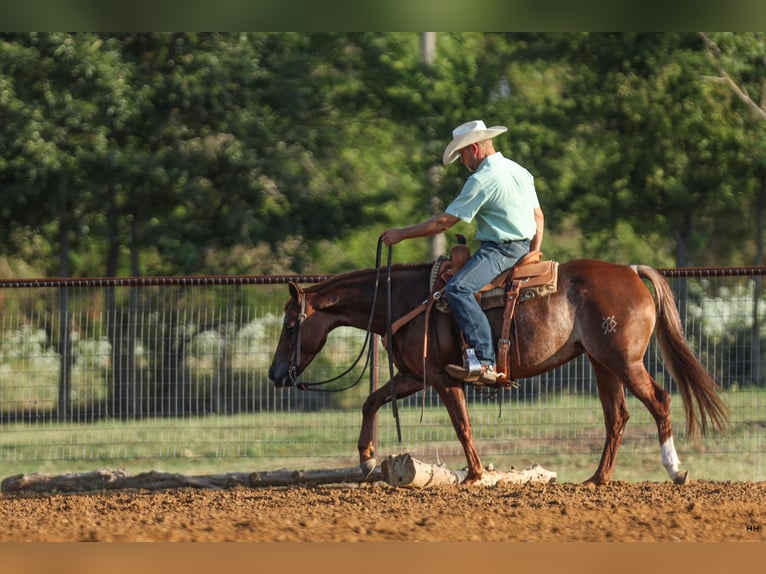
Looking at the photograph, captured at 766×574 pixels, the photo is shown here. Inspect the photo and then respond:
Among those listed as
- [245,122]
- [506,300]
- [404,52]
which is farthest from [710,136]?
[506,300]

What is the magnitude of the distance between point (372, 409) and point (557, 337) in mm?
1657

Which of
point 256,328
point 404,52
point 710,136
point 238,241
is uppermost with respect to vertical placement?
point 404,52

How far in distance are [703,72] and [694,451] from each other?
954cm

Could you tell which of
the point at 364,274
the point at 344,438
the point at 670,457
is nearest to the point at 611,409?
the point at 670,457

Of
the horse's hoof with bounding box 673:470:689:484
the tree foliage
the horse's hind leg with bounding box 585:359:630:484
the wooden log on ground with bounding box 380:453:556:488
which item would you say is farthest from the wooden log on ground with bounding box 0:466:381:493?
the tree foliage

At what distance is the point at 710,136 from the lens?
1992cm

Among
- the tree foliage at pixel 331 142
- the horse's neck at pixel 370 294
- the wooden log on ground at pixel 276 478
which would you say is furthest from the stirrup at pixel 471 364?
the tree foliage at pixel 331 142

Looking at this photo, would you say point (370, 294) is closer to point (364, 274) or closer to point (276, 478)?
point (364, 274)

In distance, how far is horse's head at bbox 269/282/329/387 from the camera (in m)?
9.61

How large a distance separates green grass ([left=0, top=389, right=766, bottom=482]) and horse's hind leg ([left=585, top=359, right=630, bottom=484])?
1.94 m

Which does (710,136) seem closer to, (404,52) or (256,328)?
(404,52)

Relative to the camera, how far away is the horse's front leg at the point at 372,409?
9.67 metres

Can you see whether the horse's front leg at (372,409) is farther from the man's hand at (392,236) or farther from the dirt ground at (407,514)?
the man's hand at (392,236)

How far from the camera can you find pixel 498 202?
8.91 meters
